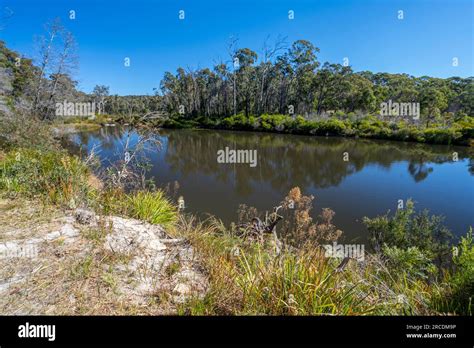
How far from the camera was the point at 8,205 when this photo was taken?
3277 mm

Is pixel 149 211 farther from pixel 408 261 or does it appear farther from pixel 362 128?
pixel 362 128

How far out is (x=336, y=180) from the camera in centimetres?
1165

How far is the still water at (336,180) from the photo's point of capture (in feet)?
26.2

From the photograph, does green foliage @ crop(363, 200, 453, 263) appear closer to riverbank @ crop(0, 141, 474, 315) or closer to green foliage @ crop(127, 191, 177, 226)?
riverbank @ crop(0, 141, 474, 315)

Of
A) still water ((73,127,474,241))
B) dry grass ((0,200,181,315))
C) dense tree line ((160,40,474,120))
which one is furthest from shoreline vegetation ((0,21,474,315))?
dense tree line ((160,40,474,120))

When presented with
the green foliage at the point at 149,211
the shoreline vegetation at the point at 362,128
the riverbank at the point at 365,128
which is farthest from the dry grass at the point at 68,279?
the riverbank at the point at 365,128

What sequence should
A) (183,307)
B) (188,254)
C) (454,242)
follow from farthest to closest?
(454,242), (188,254), (183,307)

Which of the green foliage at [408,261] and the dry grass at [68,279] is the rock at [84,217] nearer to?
the dry grass at [68,279]

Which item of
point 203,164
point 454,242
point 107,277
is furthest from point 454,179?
point 107,277

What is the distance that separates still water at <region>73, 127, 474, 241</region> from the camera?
799 cm

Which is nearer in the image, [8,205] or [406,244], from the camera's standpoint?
[8,205]

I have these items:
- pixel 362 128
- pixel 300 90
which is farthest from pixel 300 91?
pixel 362 128

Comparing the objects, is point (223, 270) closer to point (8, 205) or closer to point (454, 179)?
point (8, 205)
